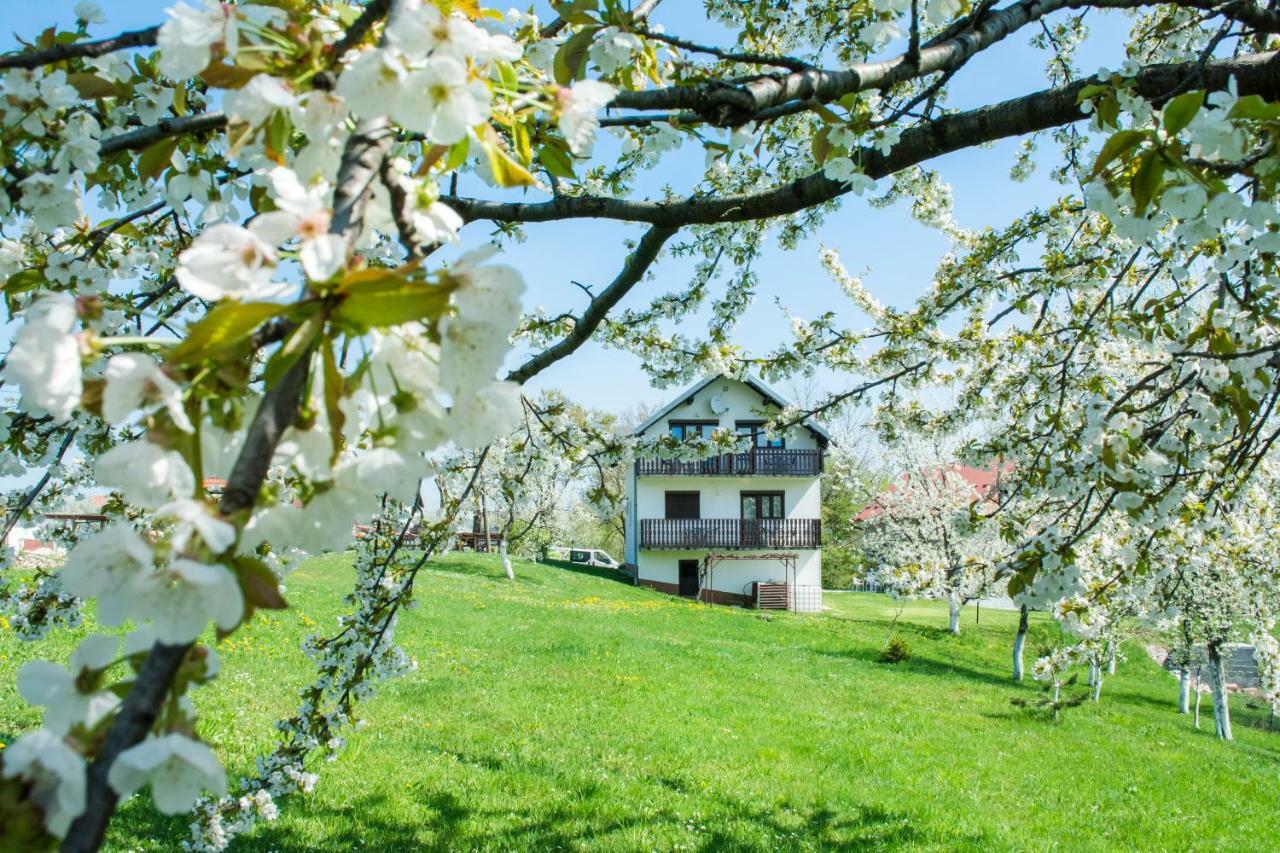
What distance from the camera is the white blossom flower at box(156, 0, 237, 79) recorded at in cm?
78

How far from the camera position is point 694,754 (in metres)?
6.42

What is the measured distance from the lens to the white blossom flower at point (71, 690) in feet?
1.79

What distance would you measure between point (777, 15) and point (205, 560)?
15.6ft

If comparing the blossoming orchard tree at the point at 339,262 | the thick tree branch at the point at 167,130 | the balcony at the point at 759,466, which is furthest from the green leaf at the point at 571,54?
the balcony at the point at 759,466

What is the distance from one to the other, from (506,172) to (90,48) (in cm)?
88

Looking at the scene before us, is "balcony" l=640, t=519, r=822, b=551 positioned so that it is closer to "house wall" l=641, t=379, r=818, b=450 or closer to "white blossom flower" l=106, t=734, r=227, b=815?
"house wall" l=641, t=379, r=818, b=450

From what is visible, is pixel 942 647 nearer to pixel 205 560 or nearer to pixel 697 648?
pixel 697 648

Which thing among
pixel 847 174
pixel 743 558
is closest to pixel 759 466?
pixel 743 558

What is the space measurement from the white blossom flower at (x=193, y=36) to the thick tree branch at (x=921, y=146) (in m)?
1.91

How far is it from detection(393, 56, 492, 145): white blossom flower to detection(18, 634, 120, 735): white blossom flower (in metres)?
0.49

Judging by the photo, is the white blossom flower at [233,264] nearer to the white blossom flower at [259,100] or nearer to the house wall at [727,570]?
the white blossom flower at [259,100]

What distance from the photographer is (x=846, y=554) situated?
3581 cm

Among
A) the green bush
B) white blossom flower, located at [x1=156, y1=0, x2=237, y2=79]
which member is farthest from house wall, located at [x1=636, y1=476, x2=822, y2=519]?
white blossom flower, located at [x1=156, y1=0, x2=237, y2=79]

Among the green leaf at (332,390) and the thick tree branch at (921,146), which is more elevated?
the thick tree branch at (921,146)
